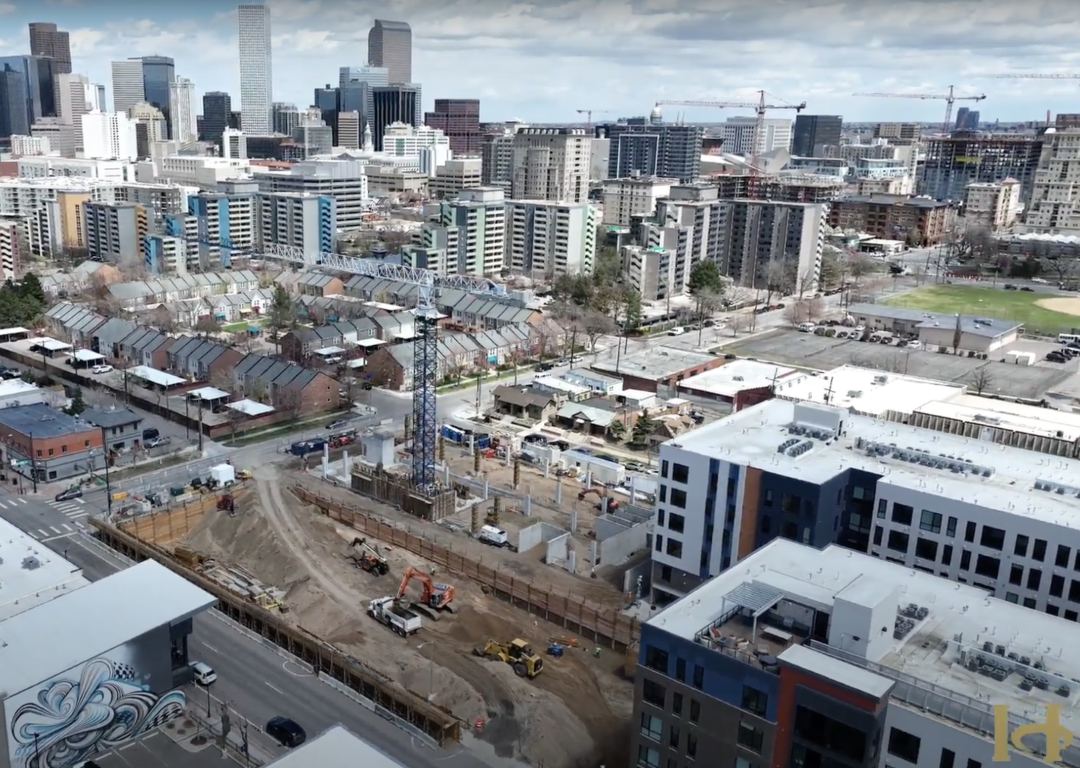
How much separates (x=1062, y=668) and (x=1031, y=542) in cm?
281

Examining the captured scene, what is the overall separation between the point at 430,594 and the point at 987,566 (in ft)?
20.3

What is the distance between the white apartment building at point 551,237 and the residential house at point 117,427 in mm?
19043

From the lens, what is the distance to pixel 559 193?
150ft

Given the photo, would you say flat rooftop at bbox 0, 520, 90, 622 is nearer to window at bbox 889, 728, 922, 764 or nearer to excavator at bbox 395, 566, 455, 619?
excavator at bbox 395, 566, 455, 619

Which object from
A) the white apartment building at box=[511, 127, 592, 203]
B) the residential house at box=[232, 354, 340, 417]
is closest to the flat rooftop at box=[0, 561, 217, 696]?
the residential house at box=[232, 354, 340, 417]

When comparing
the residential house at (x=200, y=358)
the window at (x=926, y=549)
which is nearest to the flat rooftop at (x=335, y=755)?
the window at (x=926, y=549)

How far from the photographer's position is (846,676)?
254 inches

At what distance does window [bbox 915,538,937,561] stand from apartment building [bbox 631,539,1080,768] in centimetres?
205

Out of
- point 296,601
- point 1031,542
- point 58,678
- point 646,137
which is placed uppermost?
point 646,137

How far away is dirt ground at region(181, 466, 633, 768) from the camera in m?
9.07

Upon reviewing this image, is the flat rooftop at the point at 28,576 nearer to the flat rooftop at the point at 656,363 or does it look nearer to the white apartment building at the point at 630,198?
the flat rooftop at the point at 656,363

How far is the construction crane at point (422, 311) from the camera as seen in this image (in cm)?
1434

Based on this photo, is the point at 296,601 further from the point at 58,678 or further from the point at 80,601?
the point at 58,678

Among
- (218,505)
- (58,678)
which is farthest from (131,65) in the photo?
(58,678)
